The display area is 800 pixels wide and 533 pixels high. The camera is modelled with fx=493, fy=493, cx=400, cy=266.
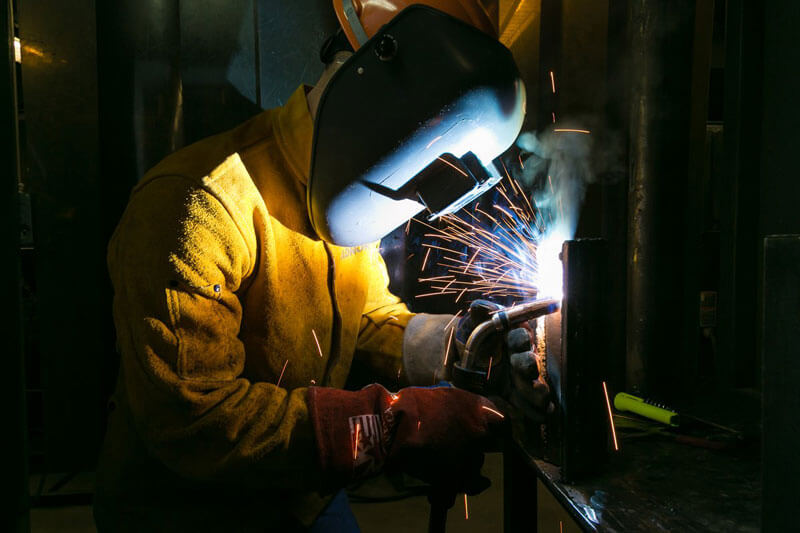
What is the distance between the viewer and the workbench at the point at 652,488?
0.92 m

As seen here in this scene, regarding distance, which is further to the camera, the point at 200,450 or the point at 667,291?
the point at 667,291

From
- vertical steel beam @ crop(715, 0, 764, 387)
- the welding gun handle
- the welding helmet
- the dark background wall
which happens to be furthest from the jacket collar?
vertical steel beam @ crop(715, 0, 764, 387)

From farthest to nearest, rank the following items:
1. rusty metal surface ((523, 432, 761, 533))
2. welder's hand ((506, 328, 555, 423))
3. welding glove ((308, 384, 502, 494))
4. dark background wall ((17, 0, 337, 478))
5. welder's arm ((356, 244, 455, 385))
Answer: dark background wall ((17, 0, 337, 478)), welder's arm ((356, 244, 455, 385)), welder's hand ((506, 328, 555, 423)), welding glove ((308, 384, 502, 494)), rusty metal surface ((523, 432, 761, 533))

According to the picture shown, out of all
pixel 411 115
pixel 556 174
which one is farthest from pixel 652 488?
pixel 556 174

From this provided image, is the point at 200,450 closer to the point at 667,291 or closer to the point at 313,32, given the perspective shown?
the point at 667,291

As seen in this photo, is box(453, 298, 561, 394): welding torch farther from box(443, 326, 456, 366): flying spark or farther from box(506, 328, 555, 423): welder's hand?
box(443, 326, 456, 366): flying spark

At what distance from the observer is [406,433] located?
3.74ft

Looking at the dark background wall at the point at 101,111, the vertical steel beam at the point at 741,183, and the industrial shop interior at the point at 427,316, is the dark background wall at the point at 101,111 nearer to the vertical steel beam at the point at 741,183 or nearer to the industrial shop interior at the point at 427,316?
the industrial shop interior at the point at 427,316

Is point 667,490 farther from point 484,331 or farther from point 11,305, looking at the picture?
point 11,305

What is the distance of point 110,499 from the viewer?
124cm

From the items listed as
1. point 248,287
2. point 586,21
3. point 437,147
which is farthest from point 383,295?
point 586,21

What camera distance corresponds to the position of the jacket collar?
1.19 metres

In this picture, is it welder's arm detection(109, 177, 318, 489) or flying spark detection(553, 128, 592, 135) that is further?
flying spark detection(553, 128, 592, 135)

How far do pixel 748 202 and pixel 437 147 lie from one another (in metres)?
1.53
